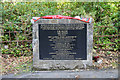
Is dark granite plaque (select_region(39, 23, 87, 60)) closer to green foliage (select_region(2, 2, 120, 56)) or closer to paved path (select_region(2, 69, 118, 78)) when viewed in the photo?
paved path (select_region(2, 69, 118, 78))

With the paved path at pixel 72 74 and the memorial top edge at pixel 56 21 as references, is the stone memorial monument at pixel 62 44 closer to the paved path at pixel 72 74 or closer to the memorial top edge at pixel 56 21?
the memorial top edge at pixel 56 21

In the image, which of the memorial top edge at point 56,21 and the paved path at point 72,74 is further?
the memorial top edge at point 56,21

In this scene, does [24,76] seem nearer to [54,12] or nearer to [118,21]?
[54,12]

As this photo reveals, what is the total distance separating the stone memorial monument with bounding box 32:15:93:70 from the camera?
12.3 ft

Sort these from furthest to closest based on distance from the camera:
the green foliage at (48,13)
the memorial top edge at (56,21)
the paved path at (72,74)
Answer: the green foliage at (48,13)
the memorial top edge at (56,21)
the paved path at (72,74)

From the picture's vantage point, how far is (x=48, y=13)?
545cm

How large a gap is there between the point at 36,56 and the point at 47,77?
0.67 meters

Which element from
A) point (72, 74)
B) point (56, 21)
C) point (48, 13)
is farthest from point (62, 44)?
point (48, 13)

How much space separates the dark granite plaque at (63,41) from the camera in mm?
3758

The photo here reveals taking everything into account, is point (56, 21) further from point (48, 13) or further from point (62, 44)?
point (48, 13)

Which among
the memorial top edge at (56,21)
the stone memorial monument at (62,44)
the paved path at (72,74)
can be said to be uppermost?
the memorial top edge at (56,21)

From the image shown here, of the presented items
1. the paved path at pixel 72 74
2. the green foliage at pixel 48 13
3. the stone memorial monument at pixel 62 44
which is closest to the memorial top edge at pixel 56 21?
the stone memorial monument at pixel 62 44

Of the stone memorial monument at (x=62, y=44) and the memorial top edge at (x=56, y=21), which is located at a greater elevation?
the memorial top edge at (x=56, y=21)

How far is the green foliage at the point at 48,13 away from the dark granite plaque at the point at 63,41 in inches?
51.5
